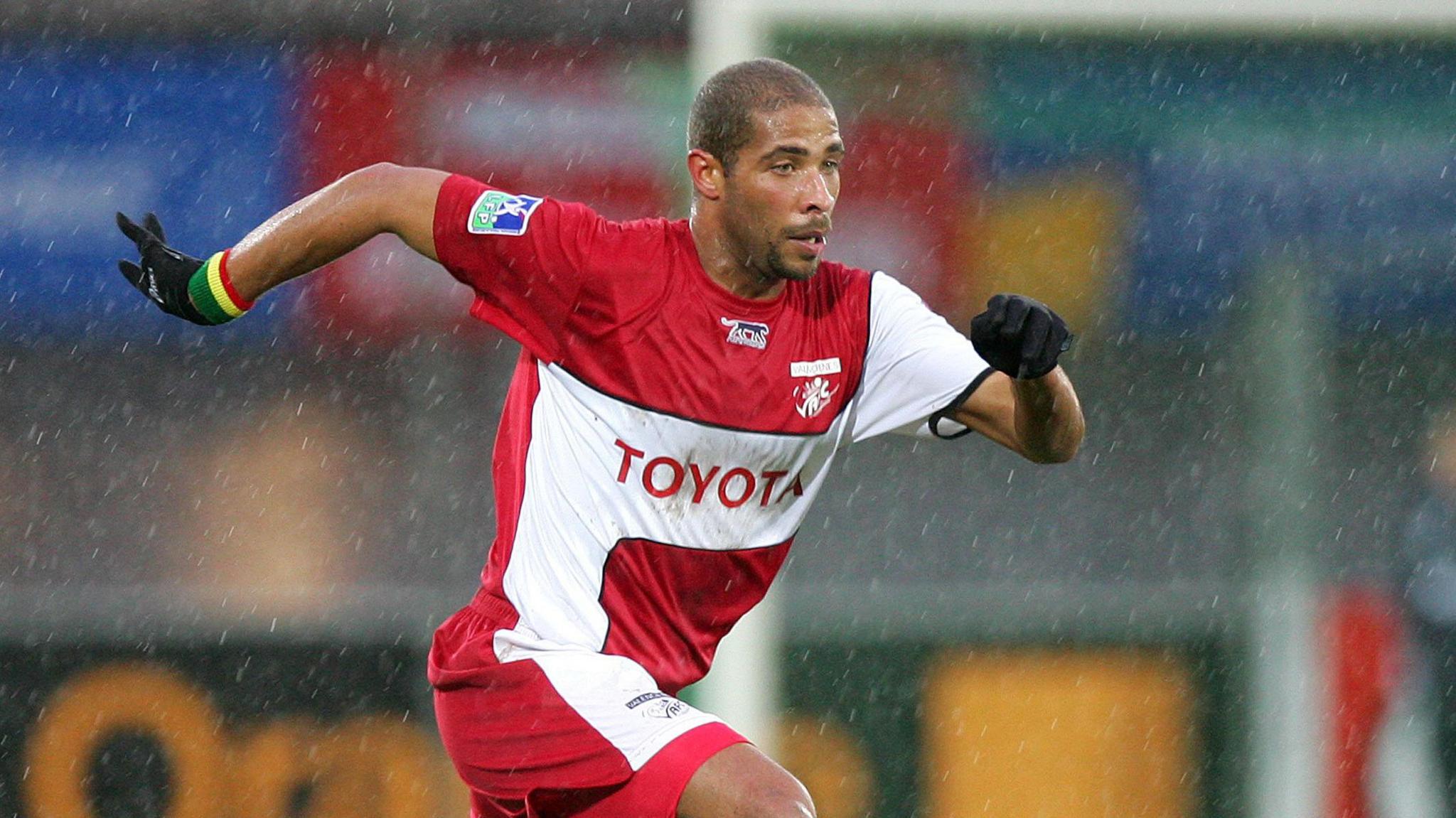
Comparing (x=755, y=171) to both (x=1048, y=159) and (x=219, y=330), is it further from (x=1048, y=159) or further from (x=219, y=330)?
(x=219, y=330)

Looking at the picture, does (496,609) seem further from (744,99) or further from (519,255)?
(744,99)

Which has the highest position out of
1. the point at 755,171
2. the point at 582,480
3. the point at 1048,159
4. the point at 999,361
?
the point at 1048,159

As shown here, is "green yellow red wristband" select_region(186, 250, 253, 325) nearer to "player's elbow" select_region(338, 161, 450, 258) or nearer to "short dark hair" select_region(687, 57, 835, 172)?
"player's elbow" select_region(338, 161, 450, 258)

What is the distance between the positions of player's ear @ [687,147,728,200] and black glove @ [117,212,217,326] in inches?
36.3

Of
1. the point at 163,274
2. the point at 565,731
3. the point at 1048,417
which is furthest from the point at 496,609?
the point at 1048,417

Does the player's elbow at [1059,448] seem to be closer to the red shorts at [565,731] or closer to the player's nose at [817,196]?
the player's nose at [817,196]

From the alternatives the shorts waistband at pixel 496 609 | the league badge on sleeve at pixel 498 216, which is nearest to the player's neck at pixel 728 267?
the league badge on sleeve at pixel 498 216

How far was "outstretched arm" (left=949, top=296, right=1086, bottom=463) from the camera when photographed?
3.31 m

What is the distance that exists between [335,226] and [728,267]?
0.73m

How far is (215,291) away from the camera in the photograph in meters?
3.51

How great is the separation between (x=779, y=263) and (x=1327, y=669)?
4.37 m

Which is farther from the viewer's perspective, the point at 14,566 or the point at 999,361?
the point at 14,566

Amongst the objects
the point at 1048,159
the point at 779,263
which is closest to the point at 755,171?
the point at 779,263

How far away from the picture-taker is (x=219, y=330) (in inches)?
318
